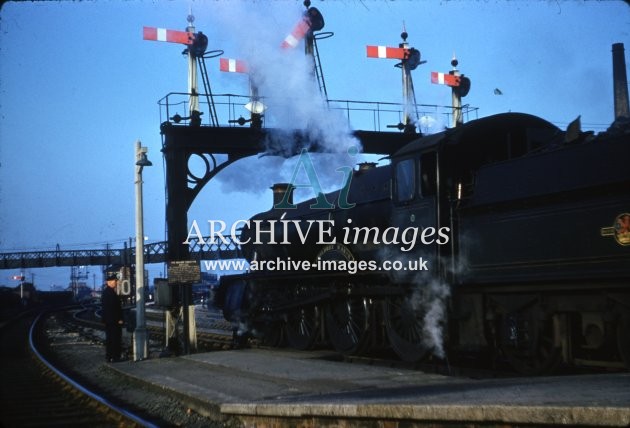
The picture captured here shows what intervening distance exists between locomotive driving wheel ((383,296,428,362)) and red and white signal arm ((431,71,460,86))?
10586 millimetres

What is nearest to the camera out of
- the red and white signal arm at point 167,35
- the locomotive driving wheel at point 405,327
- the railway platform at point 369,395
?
the railway platform at point 369,395

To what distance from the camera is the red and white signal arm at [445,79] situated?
68.7 feet

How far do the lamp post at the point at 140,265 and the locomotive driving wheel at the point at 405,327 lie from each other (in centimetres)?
517

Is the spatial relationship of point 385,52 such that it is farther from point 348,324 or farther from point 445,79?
point 348,324

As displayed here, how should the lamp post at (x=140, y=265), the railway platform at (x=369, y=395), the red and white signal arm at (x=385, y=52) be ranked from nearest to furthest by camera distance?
1. the railway platform at (x=369, y=395)
2. the lamp post at (x=140, y=265)
3. the red and white signal arm at (x=385, y=52)

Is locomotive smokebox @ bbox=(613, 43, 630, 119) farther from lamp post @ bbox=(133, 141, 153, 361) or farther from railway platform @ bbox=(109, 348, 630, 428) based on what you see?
lamp post @ bbox=(133, 141, 153, 361)

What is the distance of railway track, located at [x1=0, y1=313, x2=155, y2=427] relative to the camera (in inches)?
330

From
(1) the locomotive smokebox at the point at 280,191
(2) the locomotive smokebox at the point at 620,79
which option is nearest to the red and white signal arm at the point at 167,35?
(1) the locomotive smokebox at the point at 280,191

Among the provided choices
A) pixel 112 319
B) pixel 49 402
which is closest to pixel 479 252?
pixel 49 402

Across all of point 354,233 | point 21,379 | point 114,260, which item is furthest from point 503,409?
point 114,260

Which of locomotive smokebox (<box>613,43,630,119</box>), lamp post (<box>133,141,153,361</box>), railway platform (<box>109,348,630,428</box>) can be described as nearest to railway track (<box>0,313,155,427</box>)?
railway platform (<box>109,348,630,428</box>)

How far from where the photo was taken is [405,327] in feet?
38.4

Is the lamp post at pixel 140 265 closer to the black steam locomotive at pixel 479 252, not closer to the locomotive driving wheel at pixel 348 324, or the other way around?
the black steam locomotive at pixel 479 252

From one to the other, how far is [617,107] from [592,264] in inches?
110
